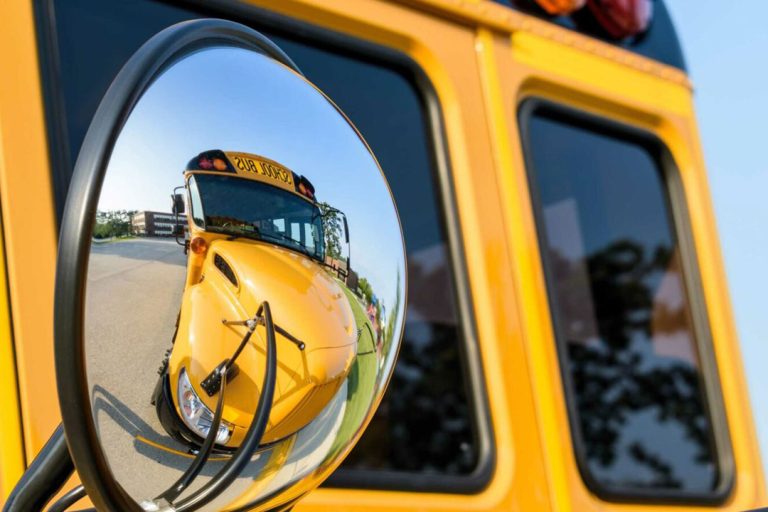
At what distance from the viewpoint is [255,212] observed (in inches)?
23.3

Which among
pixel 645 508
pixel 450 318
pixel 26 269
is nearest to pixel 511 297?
pixel 450 318

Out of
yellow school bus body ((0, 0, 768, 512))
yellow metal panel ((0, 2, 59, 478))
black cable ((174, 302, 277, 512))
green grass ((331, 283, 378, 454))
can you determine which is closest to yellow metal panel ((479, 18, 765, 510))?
yellow school bus body ((0, 0, 768, 512))

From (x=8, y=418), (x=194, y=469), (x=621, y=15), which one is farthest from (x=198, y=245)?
(x=621, y=15)

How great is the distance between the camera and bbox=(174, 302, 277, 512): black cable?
57cm

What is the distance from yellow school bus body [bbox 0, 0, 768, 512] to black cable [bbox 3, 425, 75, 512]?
399mm

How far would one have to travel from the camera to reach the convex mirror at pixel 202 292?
54 cm

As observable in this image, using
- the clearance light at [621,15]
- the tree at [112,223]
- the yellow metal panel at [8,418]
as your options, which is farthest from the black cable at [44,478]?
the clearance light at [621,15]

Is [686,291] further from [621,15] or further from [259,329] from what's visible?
[259,329]

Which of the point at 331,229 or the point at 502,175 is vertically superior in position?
the point at 502,175

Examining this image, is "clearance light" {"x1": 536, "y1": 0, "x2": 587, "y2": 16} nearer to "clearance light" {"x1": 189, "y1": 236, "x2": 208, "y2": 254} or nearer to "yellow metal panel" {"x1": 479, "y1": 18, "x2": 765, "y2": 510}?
"yellow metal panel" {"x1": 479, "y1": 18, "x2": 765, "y2": 510}

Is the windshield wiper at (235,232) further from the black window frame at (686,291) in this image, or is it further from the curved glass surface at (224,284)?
the black window frame at (686,291)

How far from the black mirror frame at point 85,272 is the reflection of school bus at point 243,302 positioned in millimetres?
45

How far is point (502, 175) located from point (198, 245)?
3.31 ft

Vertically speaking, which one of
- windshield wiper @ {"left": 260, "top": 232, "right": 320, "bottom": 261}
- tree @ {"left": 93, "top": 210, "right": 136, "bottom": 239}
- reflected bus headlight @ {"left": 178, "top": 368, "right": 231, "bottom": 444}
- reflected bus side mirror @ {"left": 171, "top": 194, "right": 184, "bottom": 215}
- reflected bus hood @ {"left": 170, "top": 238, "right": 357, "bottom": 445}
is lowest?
reflected bus headlight @ {"left": 178, "top": 368, "right": 231, "bottom": 444}
